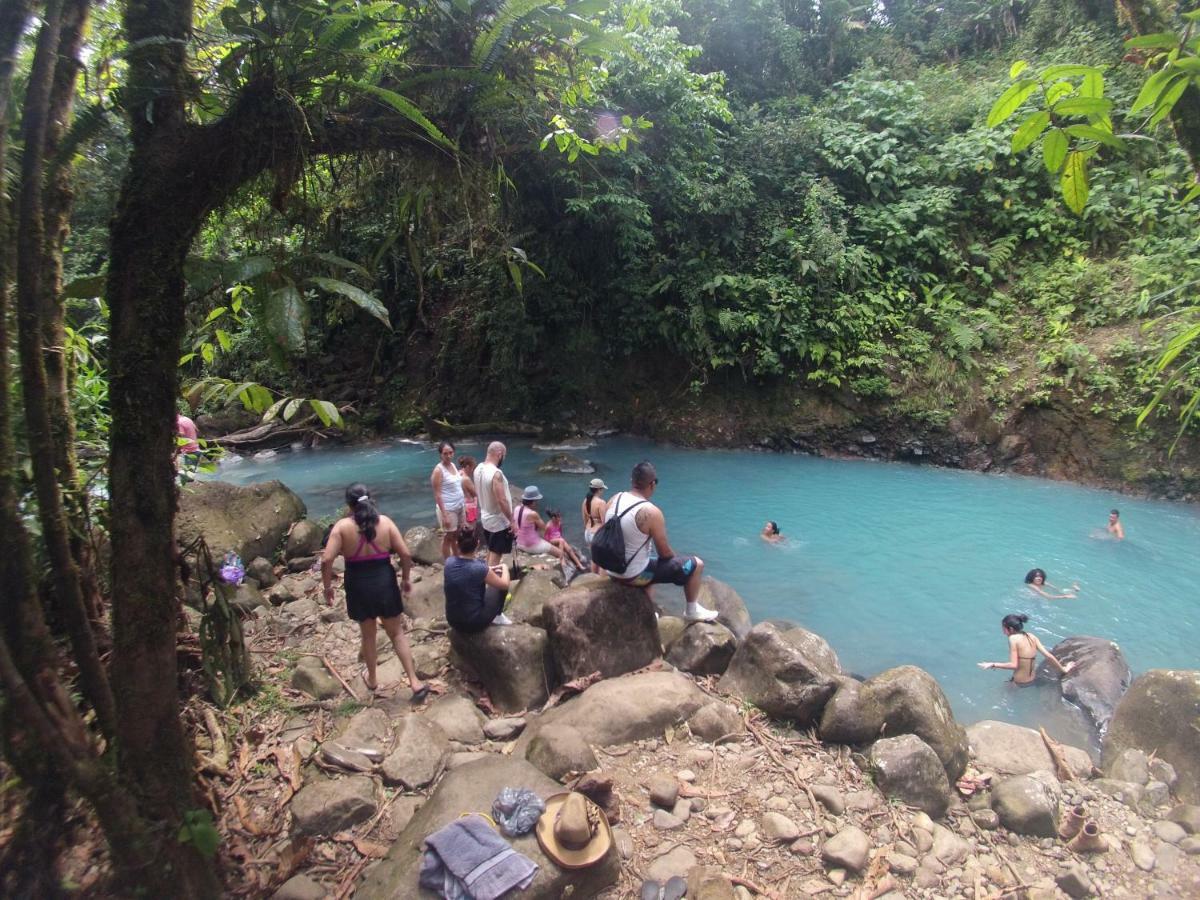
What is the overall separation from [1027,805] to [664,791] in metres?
→ 2.17

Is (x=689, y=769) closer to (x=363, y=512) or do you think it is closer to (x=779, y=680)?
(x=779, y=680)

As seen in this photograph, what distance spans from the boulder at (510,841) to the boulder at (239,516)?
17.0 feet

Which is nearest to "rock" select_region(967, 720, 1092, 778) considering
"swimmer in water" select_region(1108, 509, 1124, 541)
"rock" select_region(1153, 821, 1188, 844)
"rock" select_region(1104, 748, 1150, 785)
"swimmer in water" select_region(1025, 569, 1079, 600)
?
"rock" select_region(1104, 748, 1150, 785)

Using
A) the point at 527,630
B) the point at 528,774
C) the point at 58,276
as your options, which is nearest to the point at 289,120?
the point at 58,276

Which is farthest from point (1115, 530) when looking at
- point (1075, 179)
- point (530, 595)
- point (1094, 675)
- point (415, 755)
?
point (1075, 179)

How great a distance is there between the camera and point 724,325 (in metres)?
16.0

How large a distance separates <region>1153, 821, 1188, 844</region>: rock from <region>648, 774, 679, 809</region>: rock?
2944 mm

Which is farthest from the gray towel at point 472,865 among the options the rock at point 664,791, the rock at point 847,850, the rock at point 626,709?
the rock at point 847,850

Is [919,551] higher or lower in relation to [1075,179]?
lower

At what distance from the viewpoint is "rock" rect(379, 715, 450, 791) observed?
412 centimetres

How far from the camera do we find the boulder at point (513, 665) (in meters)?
5.19

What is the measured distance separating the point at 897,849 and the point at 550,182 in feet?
46.1

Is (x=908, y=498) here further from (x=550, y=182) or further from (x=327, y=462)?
(x=327, y=462)

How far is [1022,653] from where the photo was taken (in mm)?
6824
